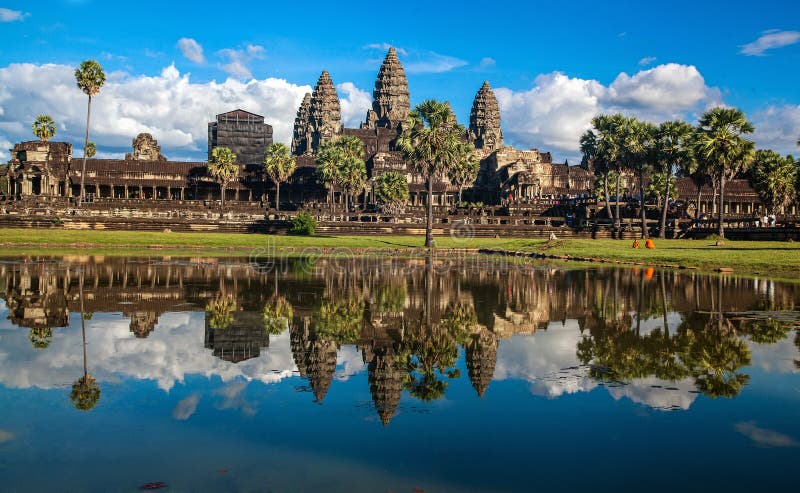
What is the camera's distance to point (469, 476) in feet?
22.2

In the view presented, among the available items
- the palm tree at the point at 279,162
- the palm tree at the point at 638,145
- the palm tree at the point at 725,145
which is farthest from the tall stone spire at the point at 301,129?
the palm tree at the point at 725,145

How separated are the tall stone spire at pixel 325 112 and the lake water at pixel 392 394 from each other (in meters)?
132

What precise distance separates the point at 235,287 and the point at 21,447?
15.5m

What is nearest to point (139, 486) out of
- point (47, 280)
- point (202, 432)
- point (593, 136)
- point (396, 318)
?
point (202, 432)

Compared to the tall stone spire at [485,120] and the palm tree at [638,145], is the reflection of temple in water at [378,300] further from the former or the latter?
the tall stone spire at [485,120]

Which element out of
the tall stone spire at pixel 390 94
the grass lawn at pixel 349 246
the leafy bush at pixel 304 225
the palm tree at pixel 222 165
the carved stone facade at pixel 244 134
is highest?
the tall stone spire at pixel 390 94

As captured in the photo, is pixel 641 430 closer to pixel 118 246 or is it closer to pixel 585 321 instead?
pixel 585 321

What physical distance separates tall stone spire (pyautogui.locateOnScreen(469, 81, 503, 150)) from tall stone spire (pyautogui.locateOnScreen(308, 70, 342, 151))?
30009 mm

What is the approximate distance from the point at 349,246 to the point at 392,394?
133ft

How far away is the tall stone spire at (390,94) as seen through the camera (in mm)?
150500

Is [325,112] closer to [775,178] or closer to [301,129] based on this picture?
[301,129]

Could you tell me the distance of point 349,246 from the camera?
4984 centimetres

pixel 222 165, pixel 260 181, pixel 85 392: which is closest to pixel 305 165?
pixel 260 181

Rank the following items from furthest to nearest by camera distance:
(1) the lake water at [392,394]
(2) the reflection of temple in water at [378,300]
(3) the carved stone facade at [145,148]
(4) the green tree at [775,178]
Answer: (3) the carved stone facade at [145,148] < (4) the green tree at [775,178] < (2) the reflection of temple in water at [378,300] < (1) the lake water at [392,394]
